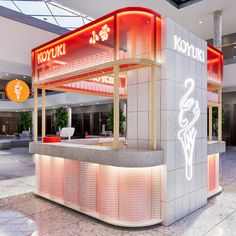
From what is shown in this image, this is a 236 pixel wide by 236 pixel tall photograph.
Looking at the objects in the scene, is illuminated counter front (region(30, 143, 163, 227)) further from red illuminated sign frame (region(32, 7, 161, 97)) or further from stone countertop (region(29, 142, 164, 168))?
red illuminated sign frame (region(32, 7, 161, 97))

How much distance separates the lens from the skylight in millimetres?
10047

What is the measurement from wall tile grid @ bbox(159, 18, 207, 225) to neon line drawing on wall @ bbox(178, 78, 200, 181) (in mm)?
89

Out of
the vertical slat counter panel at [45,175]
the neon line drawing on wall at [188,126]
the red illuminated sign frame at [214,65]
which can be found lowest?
the vertical slat counter panel at [45,175]

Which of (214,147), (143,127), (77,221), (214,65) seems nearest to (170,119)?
(143,127)

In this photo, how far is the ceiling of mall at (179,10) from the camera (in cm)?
949

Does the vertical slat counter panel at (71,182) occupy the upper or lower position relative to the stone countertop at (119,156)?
lower

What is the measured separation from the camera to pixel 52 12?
11.6m

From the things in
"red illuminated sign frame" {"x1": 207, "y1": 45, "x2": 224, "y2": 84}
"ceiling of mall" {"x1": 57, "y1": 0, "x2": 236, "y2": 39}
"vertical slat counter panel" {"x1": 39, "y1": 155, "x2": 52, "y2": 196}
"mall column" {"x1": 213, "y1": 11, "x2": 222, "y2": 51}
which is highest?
"ceiling of mall" {"x1": 57, "y1": 0, "x2": 236, "y2": 39}

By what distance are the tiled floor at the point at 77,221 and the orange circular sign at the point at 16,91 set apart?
7.59 feet

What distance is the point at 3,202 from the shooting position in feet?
15.3

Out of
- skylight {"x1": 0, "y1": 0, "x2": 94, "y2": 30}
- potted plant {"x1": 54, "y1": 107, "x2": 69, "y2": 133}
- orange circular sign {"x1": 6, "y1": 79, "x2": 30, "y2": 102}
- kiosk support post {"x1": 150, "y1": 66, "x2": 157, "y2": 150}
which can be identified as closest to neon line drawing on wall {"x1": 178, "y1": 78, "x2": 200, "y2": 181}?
kiosk support post {"x1": 150, "y1": 66, "x2": 157, "y2": 150}

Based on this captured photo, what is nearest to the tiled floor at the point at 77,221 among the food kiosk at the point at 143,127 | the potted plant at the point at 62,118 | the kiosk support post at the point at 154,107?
the food kiosk at the point at 143,127

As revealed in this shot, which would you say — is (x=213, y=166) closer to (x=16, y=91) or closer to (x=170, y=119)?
(x=170, y=119)

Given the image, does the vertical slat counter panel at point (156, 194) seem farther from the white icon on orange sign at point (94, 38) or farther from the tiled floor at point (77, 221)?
the white icon on orange sign at point (94, 38)
